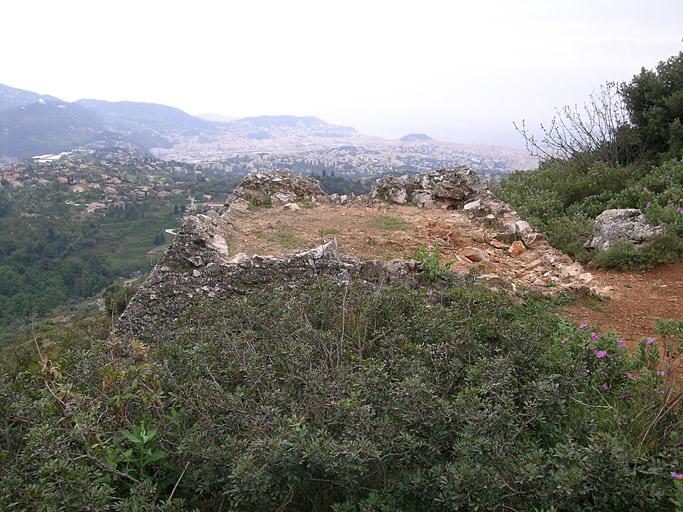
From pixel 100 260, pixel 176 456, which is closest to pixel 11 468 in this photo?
pixel 176 456

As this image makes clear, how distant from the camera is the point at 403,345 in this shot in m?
3.37

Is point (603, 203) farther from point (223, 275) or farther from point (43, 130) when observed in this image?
point (43, 130)

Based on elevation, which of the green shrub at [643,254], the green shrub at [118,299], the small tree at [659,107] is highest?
the small tree at [659,107]

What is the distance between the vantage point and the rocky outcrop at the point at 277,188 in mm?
10125

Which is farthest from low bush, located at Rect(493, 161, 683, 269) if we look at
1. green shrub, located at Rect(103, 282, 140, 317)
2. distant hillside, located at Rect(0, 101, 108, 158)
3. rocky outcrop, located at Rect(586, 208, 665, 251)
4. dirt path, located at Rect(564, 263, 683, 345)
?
distant hillside, located at Rect(0, 101, 108, 158)

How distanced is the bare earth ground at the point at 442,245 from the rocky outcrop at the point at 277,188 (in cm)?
66

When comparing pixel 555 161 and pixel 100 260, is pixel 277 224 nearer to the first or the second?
pixel 555 161

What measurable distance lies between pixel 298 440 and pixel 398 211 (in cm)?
806

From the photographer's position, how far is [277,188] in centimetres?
1054

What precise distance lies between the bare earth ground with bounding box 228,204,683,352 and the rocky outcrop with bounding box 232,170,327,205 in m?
0.66

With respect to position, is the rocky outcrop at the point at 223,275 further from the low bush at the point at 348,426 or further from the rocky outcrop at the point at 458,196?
the rocky outcrop at the point at 458,196

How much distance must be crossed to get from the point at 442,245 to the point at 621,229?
2884 mm

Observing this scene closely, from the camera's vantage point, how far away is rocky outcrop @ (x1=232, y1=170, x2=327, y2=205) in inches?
399

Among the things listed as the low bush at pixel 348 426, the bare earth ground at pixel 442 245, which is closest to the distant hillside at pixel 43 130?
the bare earth ground at pixel 442 245
